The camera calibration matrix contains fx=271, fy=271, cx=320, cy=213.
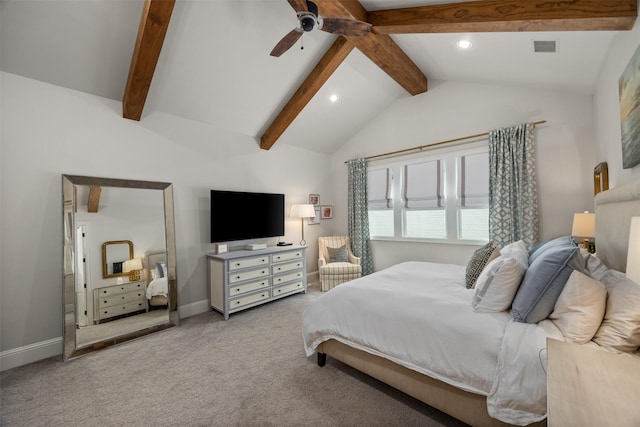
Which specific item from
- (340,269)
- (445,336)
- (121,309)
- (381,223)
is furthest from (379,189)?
(121,309)

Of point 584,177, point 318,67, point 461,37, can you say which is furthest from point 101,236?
point 584,177

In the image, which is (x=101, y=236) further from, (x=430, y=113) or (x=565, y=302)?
(x=430, y=113)

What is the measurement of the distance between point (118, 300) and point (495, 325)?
3.54m

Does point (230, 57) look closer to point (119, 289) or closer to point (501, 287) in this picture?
point (119, 289)

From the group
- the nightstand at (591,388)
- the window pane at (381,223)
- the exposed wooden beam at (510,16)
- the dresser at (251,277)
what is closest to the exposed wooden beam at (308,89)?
the exposed wooden beam at (510,16)

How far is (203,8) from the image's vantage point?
8.43 ft

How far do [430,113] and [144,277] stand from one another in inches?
184

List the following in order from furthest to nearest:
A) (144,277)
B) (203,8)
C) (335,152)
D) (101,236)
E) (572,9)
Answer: (335,152), (144,277), (101,236), (203,8), (572,9)

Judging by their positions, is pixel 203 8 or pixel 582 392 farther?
pixel 203 8

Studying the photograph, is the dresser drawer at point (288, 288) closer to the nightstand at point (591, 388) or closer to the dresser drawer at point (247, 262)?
the dresser drawer at point (247, 262)

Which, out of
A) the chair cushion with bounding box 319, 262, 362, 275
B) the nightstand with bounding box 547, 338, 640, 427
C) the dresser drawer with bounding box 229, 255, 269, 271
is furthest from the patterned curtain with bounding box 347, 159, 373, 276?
the nightstand with bounding box 547, 338, 640, 427

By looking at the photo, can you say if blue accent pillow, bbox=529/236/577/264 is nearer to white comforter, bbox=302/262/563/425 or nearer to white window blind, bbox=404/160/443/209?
white comforter, bbox=302/262/563/425

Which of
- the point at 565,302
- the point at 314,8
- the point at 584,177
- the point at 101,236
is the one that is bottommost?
the point at 565,302

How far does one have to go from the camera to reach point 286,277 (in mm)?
4176
